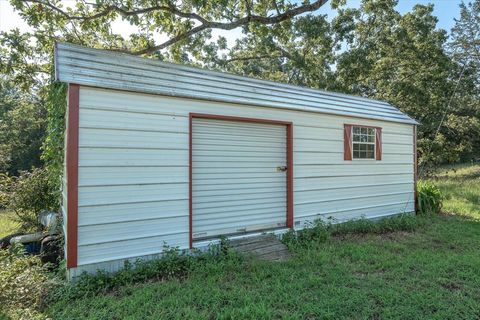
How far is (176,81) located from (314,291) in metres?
3.54

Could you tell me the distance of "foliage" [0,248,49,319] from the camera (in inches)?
125

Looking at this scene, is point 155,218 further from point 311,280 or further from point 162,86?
point 311,280

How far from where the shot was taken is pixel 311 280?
388cm

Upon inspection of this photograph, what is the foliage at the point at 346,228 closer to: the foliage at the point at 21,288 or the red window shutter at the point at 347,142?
the red window shutter at the point at 347,142

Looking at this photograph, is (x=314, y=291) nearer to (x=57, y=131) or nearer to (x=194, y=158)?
(x=194, y=158)

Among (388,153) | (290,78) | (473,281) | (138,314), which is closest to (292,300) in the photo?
(138,314)

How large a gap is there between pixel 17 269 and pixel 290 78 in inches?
627

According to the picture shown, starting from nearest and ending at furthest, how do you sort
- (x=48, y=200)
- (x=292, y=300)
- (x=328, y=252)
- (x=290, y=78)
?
(x=292, y=300)
(x=328, y=252)
(x=48, y=200)
(x=290, y=78)

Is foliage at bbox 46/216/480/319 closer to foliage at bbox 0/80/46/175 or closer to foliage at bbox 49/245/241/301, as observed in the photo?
foliage at bbox 49/245/241/301

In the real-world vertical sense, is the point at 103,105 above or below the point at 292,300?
above

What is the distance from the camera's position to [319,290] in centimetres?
363

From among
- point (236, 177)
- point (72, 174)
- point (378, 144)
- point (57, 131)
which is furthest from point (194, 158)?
point (378, 144)

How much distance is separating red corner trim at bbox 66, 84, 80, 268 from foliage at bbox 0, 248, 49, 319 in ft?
1.44

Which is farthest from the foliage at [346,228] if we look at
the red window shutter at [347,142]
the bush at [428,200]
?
the red window shutter at [347,142]
